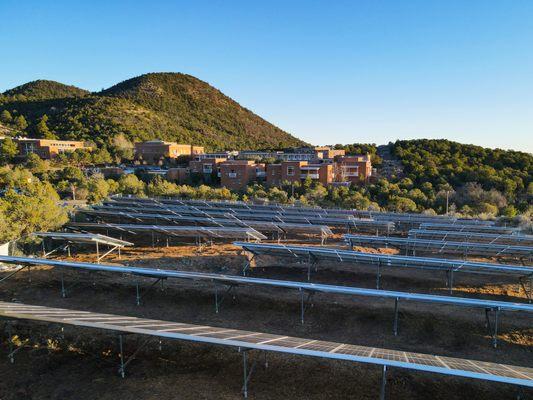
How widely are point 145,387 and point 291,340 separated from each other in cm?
322

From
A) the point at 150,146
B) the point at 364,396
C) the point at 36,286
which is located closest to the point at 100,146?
the point at 150,146

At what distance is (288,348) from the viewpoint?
6.26 metres

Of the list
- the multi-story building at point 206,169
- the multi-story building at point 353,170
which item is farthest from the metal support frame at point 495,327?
the multi-story building at point 206,169

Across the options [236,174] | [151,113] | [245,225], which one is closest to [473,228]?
[245,225]

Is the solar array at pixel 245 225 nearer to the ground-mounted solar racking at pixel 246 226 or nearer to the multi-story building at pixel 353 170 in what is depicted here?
the ground-mounted solar racking at pixel 246 226

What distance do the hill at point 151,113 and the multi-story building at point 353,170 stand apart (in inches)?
1978

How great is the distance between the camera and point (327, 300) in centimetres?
1233

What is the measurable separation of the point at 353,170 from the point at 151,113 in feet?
228

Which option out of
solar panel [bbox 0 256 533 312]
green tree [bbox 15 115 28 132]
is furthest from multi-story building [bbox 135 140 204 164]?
solar panel [bbox 0 256 533 312]

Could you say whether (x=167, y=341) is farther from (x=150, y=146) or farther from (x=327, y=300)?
(x=150, y=146)

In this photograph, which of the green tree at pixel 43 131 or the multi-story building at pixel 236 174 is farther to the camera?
the green tree at pixel 43 131

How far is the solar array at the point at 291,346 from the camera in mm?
5707

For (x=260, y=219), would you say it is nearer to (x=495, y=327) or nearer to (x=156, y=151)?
(x=495, y=327)

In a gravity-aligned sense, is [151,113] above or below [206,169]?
above
